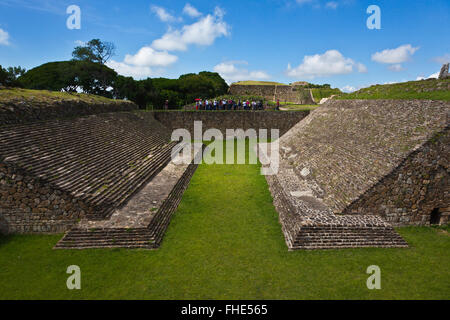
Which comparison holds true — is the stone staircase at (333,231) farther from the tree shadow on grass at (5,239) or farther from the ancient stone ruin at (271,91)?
the ancient stone ruin at (271,91)

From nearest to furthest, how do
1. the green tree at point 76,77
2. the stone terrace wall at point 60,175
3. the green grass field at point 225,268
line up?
the green grass field at point 225,268 < the stone terrace wall at point 60,175 < the green tree at point 76,77

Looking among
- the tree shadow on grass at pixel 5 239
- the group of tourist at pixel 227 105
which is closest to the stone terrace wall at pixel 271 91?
the group of tourist at pixel 227 105

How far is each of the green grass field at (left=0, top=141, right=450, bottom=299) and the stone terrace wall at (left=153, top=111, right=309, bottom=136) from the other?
1396 cm

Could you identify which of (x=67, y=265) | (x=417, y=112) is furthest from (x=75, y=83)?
(x=417, y=112)

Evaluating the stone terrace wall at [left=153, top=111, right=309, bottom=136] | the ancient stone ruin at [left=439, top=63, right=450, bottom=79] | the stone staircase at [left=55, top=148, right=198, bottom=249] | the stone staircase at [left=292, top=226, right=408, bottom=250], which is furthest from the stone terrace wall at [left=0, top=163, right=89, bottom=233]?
the stone terrace wall at [left=153, top=111, right=309, bottom=136]

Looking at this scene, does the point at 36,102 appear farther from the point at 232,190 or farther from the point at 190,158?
the point at 232,190

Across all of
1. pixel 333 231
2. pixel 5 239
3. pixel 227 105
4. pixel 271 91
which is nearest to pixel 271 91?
pixel 271 91

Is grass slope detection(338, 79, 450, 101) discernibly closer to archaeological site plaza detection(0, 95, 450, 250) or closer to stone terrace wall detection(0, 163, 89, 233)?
archaeological site plaza detection(0, 95, 450, 250)

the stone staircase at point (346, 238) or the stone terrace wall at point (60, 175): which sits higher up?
the stone terrace wall at point (60, 175)

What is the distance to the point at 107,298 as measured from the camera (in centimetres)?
441

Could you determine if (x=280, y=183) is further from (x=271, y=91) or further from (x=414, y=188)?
(x=271, y=91)

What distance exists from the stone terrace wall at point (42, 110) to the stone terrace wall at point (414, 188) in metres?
9.56

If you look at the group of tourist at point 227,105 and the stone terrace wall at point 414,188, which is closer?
the stone terrace wall at point 414,188

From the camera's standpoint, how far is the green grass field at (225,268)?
4.55 meters
